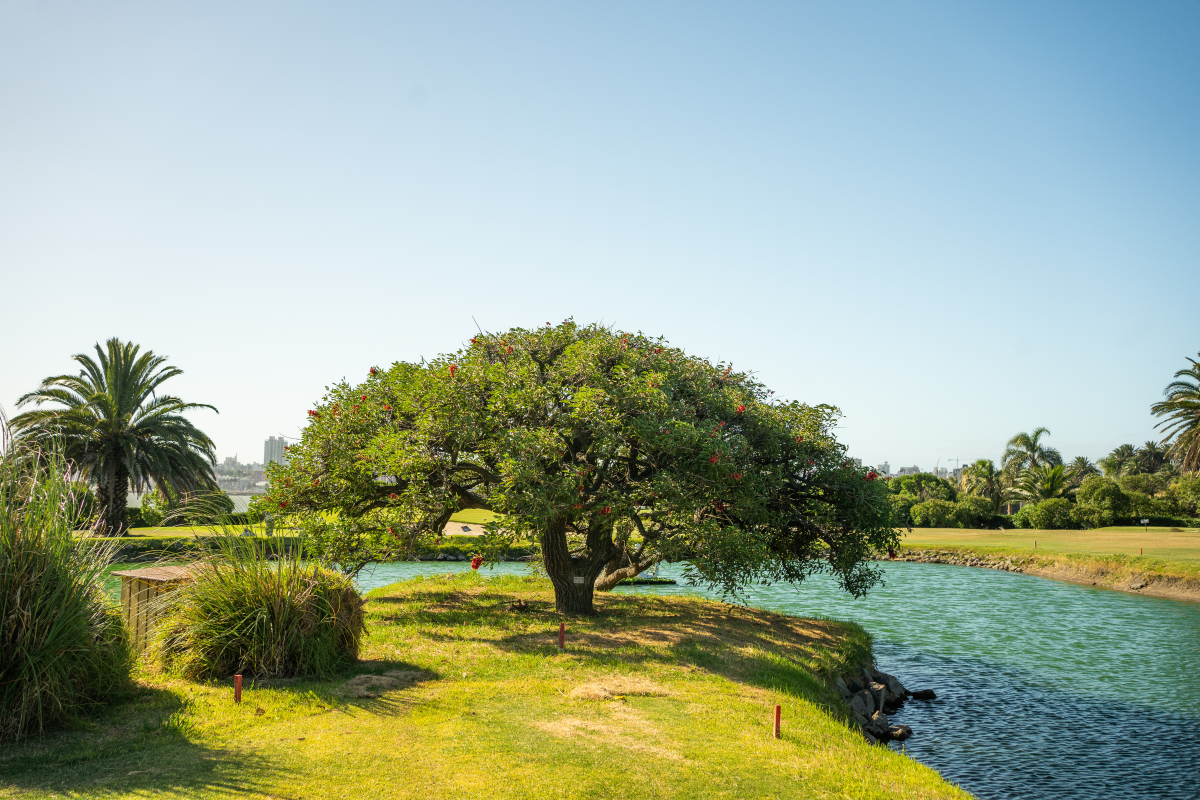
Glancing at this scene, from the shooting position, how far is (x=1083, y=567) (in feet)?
138

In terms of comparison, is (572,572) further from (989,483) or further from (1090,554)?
(989,483)

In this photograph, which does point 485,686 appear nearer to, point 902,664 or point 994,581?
point 902,664

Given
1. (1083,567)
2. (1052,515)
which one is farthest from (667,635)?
(1052,515)

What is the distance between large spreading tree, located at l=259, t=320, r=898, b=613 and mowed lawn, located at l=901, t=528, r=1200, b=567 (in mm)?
30405

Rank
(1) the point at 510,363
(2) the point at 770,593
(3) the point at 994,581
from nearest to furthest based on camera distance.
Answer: (1) the point at 510,363 → (2) the point at 770,593 → (3) the point at 994,581

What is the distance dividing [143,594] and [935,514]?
→ 2908 inches

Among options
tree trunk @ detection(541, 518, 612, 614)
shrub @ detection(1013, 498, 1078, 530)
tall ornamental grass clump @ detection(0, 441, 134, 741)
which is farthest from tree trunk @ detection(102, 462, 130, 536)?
shrub @ detection(1013, 498, 1078, 530)

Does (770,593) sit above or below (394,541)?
below

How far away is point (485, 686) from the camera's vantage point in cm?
1200

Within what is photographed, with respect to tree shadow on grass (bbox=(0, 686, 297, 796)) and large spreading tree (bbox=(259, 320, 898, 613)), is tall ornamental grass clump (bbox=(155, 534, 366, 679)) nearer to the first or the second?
tree shadow on grass (bbox=(0, 686, 297, 796))

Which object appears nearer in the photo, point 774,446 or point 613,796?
point 613,796

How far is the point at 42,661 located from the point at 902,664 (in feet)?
68.1

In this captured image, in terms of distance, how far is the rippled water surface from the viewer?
1380 cm

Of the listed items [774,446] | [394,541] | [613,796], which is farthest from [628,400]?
[613,796]
